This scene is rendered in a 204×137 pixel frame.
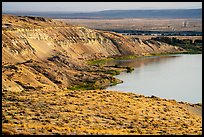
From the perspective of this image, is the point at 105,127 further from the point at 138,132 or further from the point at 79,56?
the point at 79,56

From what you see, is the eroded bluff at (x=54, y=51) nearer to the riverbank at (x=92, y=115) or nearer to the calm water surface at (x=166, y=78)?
the calm water surface at (x=166, y=78)

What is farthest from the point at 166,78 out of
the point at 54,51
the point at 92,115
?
the point at 92,115

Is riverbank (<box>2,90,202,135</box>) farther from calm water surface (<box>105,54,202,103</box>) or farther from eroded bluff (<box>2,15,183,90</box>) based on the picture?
calm water surface (<box>105,54,202,103</box>)

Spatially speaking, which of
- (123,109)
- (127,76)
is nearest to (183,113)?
(123,109)

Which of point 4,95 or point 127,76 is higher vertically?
point 4,95

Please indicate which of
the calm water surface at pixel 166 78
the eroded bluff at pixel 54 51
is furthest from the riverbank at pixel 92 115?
the calm water surface at pixel 166 78

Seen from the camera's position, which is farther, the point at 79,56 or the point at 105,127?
the point at 79,56

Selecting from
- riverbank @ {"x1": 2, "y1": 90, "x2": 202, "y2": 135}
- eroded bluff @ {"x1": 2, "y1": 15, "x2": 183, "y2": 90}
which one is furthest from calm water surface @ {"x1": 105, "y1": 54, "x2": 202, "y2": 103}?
riverbank @ {"x1": 2, "y1": 90, "x2": 202, "y2": 135}

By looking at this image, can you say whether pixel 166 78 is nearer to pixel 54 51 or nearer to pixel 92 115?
pixel 54 51
